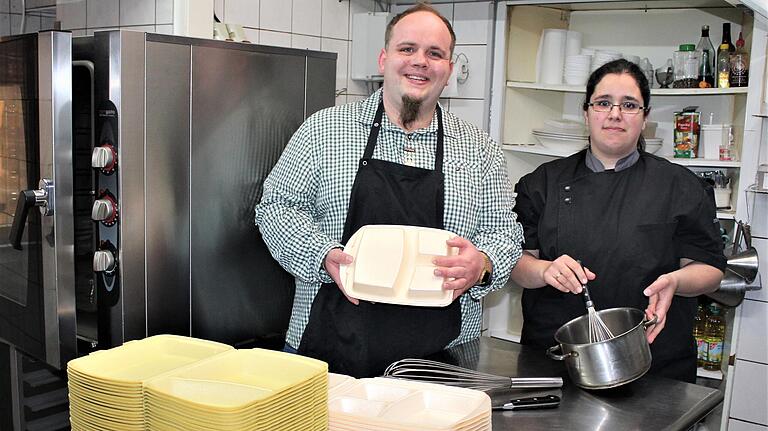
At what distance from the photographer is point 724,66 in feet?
A: 9.25

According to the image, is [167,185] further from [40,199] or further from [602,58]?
[602,58]

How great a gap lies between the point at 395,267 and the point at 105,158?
2.37ft

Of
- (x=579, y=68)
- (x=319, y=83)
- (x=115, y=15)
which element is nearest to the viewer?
(x=319, y=83)

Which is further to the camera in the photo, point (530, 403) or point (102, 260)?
point (102, 260)

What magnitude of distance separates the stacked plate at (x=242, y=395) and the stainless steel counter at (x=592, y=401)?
51 cm

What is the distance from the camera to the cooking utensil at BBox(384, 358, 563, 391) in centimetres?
158

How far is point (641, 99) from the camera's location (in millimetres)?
2061

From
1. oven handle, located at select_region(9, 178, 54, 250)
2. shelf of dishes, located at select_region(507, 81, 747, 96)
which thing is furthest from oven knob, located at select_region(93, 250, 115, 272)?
shelf of dishes, located at select_region(507, 81, 747, 96)

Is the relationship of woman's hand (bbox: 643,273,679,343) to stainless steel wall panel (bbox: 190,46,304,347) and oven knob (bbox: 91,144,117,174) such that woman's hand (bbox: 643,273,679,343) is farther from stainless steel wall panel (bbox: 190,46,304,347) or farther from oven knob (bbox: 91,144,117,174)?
oven knob (bbox: 91,144,117,174)

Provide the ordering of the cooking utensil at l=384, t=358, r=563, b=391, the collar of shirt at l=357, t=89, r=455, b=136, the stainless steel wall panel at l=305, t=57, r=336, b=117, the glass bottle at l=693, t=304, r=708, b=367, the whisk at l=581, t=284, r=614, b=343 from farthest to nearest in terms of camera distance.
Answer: the glass bottle at l=693, t=304, r=708, b=367 < the stainless steel wall panel at l=305, t=57, r=336, b=117 < the collar of shirt at l=357, t=89, r=455, b=136 < the whisk at l=581, t=284, r=614, b=343 < the cooking utensil at l=384, t=358, r=563, b=391

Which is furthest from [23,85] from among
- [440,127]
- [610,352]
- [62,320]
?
[610,352]


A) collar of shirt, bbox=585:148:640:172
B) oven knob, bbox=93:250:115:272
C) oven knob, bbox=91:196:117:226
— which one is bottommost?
oven knob, bbox=93:250:115:272

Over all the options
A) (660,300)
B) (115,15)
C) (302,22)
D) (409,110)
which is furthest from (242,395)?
(302,22)

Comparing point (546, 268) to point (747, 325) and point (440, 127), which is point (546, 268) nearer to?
point (440, 127)
